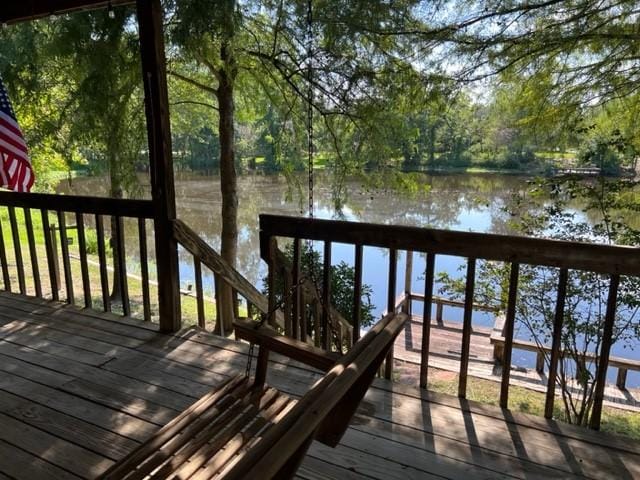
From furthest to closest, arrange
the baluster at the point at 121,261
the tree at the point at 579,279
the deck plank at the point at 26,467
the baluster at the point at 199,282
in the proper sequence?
the tree at the point at 579,279 < the baluster at the point at 121,261 < the baluster at the point at 199,282 < the deck plank at the point at 26,467

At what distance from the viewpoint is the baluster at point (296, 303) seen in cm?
232

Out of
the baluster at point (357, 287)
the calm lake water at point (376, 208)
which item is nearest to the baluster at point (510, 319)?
the baluster at point (357, 287)

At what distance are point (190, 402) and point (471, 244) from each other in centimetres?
149

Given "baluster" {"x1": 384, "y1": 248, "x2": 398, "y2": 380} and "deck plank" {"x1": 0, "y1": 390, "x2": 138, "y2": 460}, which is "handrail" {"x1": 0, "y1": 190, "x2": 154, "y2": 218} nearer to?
"deck plank" {"x1": 0, "y1": 390, "x2": 138, "y2": 460}

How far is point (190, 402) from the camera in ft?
6.82

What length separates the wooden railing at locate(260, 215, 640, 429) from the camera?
175cm

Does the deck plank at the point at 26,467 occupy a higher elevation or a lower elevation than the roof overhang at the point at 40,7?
lower

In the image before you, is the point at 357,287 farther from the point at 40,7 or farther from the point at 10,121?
the point at 40,7

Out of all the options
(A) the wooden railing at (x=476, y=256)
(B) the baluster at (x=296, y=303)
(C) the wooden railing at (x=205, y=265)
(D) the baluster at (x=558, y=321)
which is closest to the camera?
(A) the wooden railing at (x=476, y=256)

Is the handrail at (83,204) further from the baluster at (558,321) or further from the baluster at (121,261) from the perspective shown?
the baluster at (558,321)

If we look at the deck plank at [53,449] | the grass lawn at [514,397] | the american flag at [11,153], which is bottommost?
the grass lawn at [514,397]

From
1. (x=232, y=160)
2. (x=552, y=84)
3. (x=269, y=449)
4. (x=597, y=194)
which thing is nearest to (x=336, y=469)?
(x=269, y=449)

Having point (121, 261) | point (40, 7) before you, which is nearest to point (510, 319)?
point (121, 261)

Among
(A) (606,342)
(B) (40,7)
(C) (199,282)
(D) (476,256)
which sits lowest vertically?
(C) (199,282)
